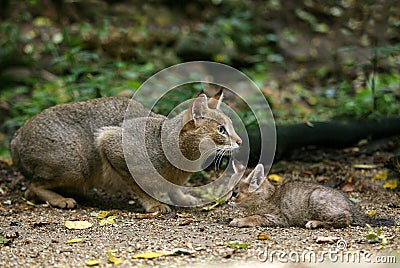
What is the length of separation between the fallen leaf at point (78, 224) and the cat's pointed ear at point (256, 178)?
1710mm

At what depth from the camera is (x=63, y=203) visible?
6.75 m

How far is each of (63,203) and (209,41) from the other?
23.7 ft

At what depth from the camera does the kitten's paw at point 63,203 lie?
22.1 feet

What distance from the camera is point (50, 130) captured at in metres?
6.89

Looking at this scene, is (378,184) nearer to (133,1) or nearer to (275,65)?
(275,65)

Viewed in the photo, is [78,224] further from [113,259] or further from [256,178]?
[256,178]

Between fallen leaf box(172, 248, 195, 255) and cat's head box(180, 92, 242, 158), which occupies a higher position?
cat's head box(180, 92, 242, 158)

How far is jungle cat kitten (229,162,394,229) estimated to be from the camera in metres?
5.52

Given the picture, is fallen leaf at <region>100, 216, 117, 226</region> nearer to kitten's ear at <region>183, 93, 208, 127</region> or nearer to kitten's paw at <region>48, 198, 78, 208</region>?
kitten's paw at <region>48, 198, 78, 208</region>

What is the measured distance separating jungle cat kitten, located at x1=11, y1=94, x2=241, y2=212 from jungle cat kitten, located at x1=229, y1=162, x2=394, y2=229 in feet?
2.42

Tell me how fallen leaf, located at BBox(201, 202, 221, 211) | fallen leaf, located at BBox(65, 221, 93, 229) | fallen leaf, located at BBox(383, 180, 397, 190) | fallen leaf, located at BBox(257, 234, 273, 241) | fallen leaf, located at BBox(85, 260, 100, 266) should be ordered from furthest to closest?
fallen leaf, located at BBox(383, 180, 397, 190) → fallen leaf, located at BBox(201, 202, 221, 211) → fallen leaf, located at BBox(65, 221, 93, 229) → fallen leaf, located at BBox(257, 234, 273, 241) → fallen leaf, located at BBox(85, 260, 100, 266)

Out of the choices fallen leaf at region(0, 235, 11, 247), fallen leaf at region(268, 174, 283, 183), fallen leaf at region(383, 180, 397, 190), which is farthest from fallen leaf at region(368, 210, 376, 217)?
fallen leaf at region(0, 235, 11, 247)

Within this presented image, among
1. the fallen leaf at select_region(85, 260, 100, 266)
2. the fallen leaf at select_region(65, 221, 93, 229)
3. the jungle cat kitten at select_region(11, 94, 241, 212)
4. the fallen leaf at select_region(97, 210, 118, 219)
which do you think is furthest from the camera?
the jungle cat kitten at select_region(11, 94, 241, 212)

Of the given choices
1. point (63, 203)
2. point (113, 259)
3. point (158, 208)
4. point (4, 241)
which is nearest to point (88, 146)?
point (63, 203)
